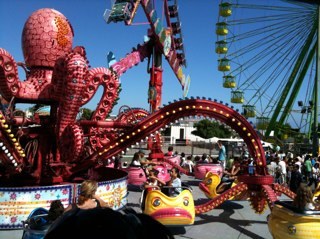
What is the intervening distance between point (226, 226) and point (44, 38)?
5.57 m

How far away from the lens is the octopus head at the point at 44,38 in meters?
8.14

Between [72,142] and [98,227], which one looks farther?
[72,142]

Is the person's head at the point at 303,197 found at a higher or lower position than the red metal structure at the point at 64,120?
lower

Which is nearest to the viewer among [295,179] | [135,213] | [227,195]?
[135,213]

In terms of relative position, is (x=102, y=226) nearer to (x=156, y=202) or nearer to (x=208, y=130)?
(x=156, y=202)

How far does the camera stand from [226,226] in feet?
22.3

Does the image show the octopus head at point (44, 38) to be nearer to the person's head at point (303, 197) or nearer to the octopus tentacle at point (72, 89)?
the octopus tentacle at point (72, 89)

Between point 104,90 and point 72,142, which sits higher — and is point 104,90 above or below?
above

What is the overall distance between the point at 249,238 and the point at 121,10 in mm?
8593

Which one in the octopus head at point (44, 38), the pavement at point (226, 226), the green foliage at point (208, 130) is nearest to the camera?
the pavement at point (226, 226)

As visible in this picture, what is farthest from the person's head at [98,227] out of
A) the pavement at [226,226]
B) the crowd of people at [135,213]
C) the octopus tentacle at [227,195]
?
the octopus tentacle at [227,195]

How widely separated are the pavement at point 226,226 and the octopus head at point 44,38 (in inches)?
152

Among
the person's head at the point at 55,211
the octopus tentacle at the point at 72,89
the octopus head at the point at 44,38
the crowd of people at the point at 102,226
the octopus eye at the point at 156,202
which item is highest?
the octopus head at the point at 44,38

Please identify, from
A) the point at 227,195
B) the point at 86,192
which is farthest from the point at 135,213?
the point at 227,195
